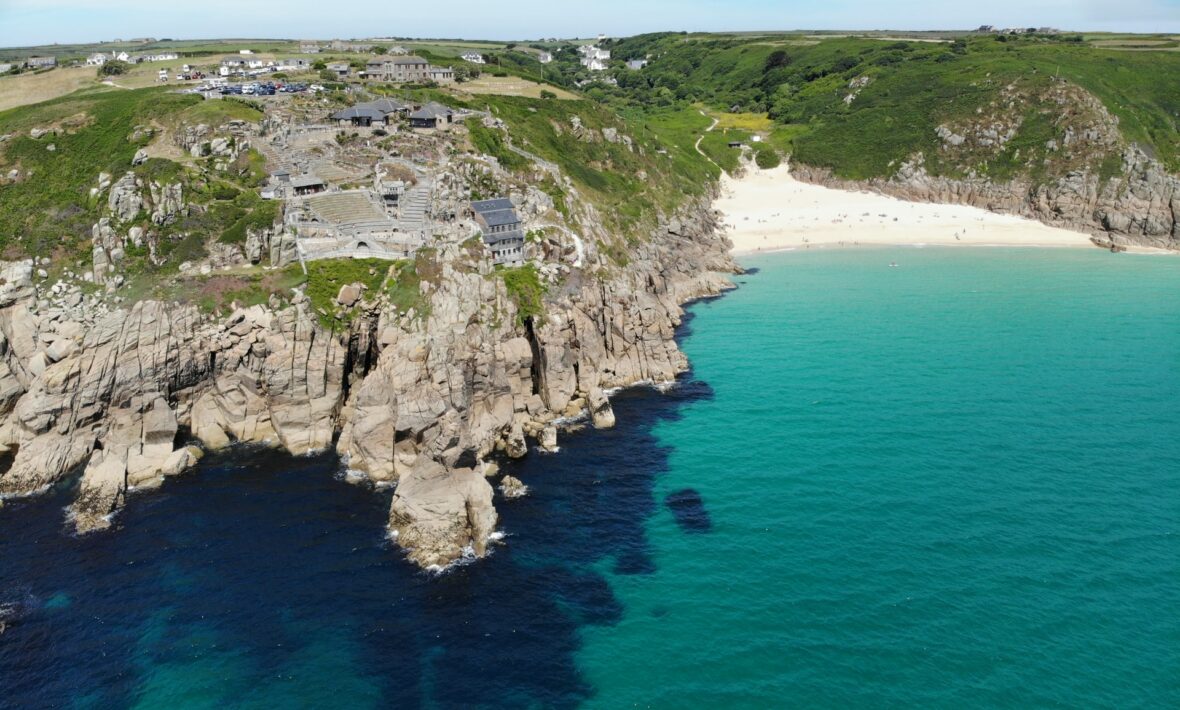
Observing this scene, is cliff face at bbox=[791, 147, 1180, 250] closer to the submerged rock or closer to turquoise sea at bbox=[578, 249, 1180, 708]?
turquoise sea at bbox=[578, 249, 1180, 708]

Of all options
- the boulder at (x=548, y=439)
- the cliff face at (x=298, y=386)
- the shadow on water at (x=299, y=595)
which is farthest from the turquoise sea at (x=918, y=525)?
the cliff face at (x=298, y=386)

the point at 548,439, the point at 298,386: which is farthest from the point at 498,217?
the point at 298,386

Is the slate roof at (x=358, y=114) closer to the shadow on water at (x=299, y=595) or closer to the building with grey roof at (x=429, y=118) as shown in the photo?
the building with grey roof at (x=429, y=118)

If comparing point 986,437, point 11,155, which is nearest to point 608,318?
point 986,437

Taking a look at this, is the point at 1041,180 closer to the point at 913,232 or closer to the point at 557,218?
the point at 913,232

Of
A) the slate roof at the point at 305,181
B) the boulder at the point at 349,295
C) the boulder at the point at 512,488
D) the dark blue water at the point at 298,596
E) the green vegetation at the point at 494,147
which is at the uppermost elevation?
the green vegetation at the point at 494,147

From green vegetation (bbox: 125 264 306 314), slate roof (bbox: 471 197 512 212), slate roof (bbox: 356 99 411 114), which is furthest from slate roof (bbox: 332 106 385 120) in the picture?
green vegetation (bbox: 125 264 306 314)
